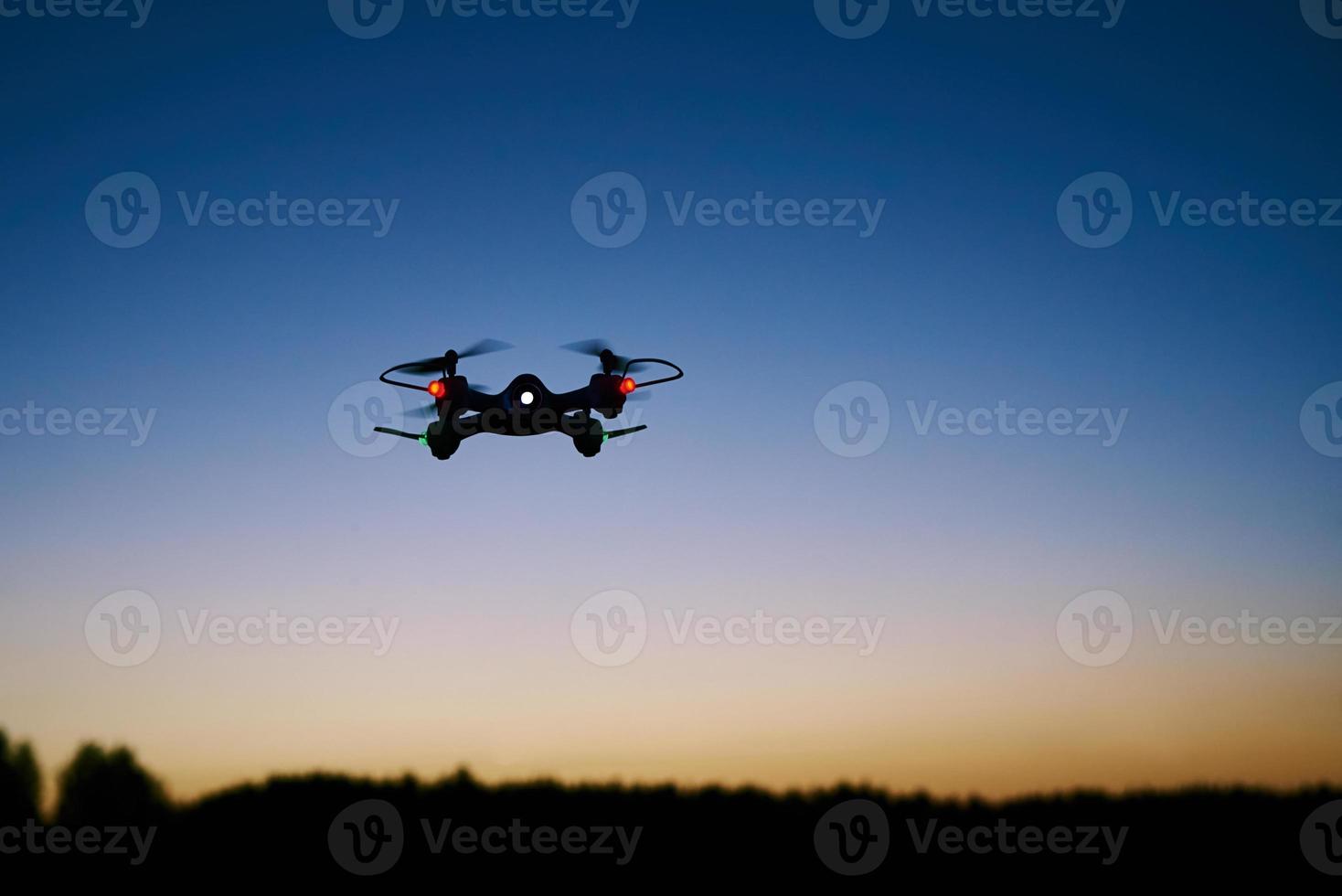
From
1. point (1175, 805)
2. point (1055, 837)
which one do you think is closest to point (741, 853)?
point (1055, 837)

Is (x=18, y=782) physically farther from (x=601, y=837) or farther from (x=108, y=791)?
(x=601, y=837)

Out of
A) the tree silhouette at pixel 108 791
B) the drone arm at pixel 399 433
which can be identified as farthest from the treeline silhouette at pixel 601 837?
the drone arm at pixel 399 433

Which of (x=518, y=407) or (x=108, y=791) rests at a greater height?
(x=518, y=407)

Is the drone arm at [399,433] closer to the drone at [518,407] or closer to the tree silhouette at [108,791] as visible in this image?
the drone at [518,407]

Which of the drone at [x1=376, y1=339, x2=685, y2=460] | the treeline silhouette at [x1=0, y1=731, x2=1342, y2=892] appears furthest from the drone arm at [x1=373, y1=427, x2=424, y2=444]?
the treeline silhouette at [x1=0, y1=731, x2=1342, y2=892]

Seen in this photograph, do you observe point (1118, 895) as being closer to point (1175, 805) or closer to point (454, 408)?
point (1175, 805)

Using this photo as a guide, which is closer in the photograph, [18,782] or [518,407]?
[518,407]

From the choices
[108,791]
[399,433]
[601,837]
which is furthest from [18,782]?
[399,433]
